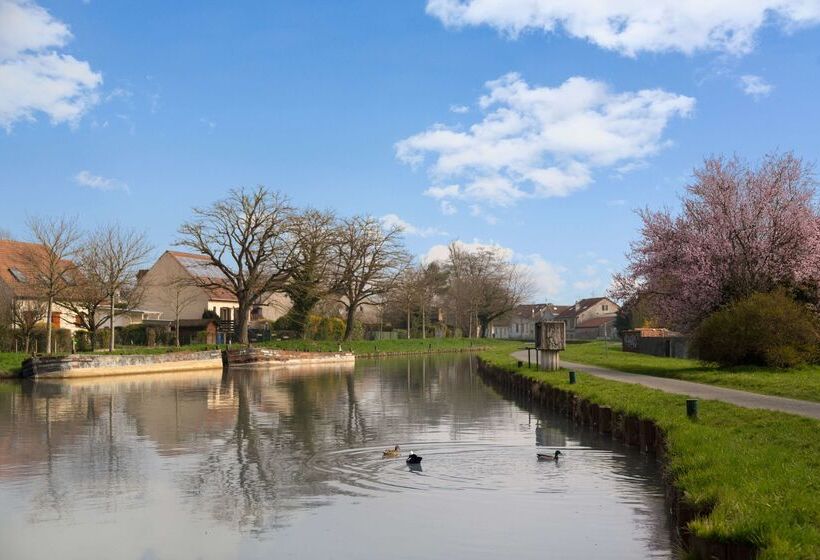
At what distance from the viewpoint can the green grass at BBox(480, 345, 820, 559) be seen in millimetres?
6961

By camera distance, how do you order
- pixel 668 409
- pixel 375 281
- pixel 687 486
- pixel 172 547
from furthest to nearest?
pixel 375 281 → pixel 668 409 → pixel 172 547 → pixel 687 486

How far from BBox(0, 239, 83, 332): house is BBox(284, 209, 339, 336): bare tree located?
15563 mm

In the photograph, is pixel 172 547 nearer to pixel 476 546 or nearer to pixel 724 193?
pixel 476 546

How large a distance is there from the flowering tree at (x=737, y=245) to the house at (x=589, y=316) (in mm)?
97090

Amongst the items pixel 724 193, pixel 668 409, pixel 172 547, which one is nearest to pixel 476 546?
pixel 172 547

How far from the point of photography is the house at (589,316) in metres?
132

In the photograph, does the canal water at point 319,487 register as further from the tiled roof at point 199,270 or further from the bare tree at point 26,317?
the tiled roof at point 199,270

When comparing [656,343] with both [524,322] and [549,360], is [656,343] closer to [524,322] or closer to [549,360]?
[549,360]

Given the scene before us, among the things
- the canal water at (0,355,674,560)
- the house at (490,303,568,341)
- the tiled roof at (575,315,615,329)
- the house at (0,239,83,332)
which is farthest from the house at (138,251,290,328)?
the house at (490,303,568,341)

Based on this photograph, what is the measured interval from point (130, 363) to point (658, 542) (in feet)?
130

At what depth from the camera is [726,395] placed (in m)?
19.4

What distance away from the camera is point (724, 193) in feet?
109

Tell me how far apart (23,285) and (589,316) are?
107203 mm

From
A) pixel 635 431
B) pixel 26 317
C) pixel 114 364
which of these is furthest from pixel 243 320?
pixel 635 431
